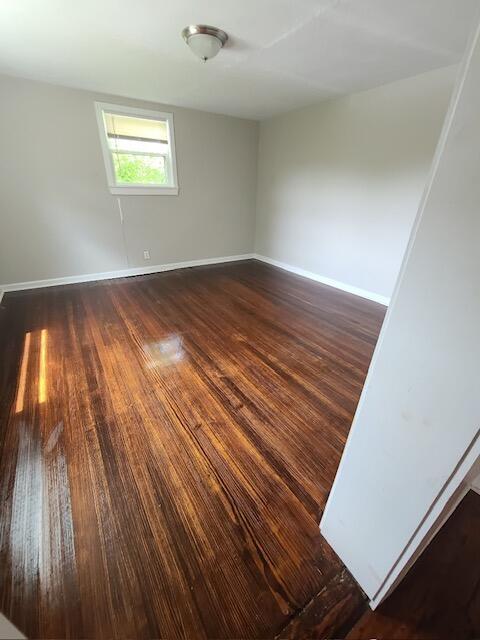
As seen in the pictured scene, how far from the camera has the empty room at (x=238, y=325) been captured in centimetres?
63

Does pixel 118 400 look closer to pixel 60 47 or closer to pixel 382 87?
pixel 60 47

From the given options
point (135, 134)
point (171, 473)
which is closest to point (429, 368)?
point (171, 473)

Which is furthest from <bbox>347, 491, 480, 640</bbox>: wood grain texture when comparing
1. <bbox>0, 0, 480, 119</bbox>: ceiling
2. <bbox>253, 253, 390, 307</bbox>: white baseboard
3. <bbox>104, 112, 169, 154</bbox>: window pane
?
<bbox>104, 112, 169, 154</bbox>: window pane

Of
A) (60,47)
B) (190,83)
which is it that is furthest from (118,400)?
(190,83)

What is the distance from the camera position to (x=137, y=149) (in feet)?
11.6

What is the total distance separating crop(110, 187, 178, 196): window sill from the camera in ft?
11.5

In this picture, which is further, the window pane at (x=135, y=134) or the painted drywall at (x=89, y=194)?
the window pane at (x=135, y=134)

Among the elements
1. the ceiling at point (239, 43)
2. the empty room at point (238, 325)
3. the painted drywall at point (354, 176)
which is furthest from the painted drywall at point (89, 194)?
the painted drywall at point (354, 176)

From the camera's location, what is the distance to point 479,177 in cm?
41

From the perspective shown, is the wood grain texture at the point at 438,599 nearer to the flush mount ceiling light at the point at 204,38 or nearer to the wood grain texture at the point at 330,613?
the wood grain texture at the point at 330,613

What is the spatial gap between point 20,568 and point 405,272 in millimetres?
1575

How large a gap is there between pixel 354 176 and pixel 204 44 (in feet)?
7.24

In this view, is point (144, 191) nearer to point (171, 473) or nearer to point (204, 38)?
point (204, 38)

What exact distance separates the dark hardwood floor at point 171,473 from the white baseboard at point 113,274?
90cm
